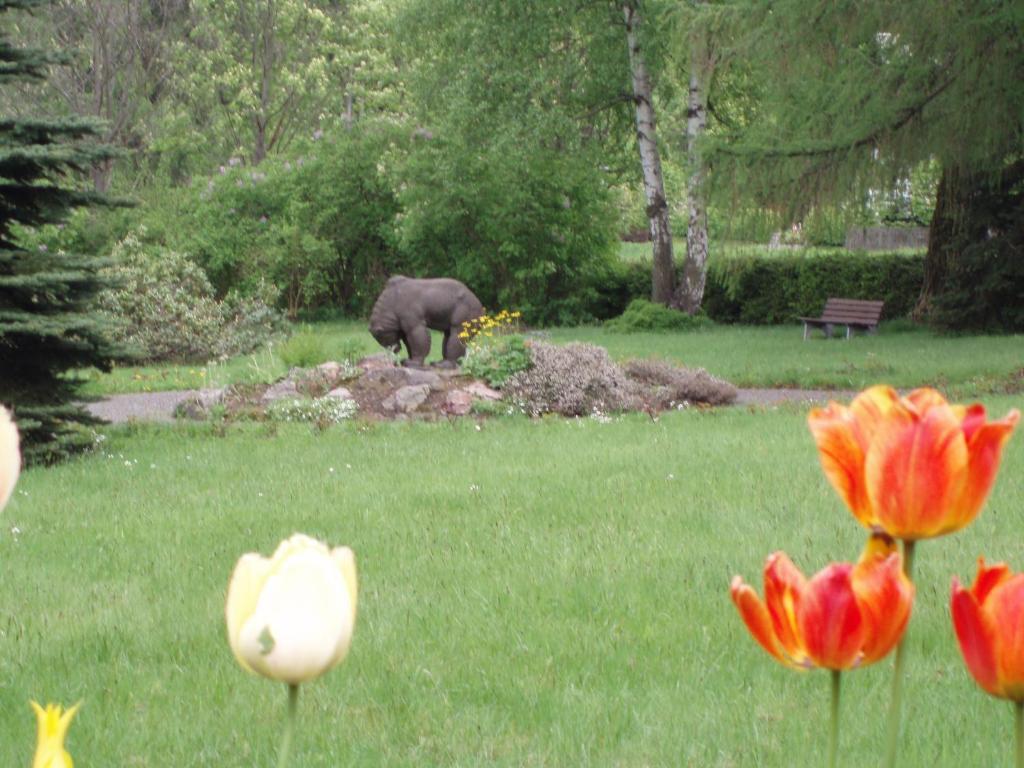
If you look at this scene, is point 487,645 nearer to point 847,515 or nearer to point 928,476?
point 847,515

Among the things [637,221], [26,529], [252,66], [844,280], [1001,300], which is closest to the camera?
[26,529]

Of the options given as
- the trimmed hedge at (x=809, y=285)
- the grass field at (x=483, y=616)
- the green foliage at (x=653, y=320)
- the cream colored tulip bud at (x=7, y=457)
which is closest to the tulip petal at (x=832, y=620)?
the cream colored tulip bud at (x=7, y=457)

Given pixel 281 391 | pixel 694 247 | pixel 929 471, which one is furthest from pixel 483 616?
pixel 694 247

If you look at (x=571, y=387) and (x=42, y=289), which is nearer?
(x=42, y=289)

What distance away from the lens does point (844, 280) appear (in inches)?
984

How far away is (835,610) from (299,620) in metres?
0.43

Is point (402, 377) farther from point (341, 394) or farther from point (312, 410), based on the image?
point (312, 410)

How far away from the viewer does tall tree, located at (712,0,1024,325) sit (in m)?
13.5

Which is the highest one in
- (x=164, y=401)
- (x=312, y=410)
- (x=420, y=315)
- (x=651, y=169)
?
(x=651, y=169)

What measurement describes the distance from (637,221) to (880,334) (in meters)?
24.2

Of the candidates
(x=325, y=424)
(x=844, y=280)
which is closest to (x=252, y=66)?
(x=844, y=280)

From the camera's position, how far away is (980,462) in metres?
1.02

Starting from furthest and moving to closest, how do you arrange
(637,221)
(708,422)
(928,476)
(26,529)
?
(637,221), (708,422), (26,529), (928,476)

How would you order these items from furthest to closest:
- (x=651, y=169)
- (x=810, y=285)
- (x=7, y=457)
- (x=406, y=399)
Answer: (x=810, y=285)
(x=651, y=169)
(x=406, y=399)
(x=7, y=457)
